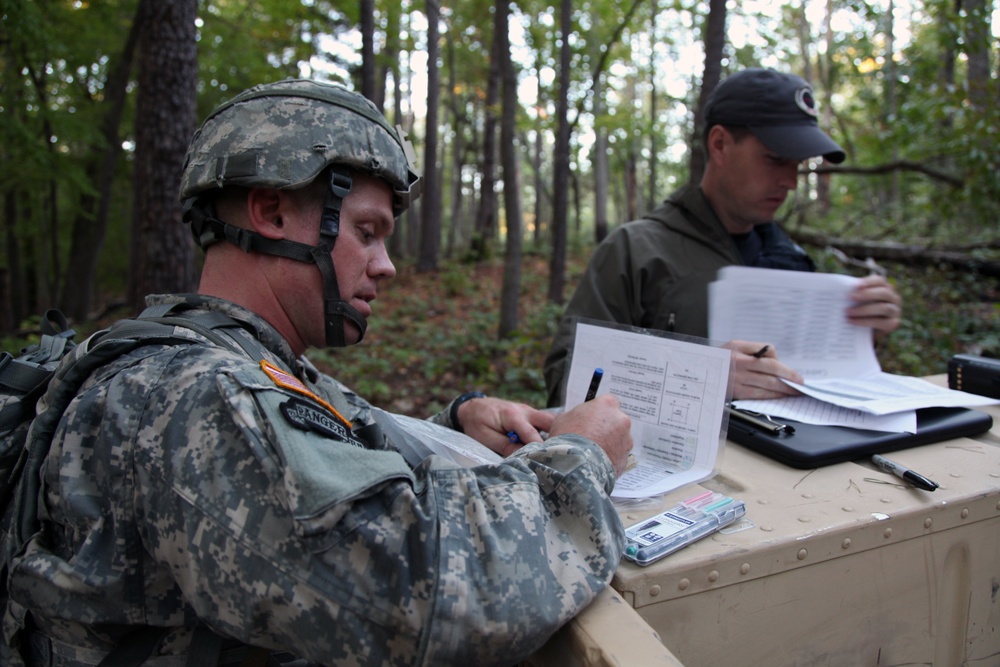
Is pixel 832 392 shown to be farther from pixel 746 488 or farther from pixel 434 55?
pixel 434 55

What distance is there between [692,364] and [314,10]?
42.0ft

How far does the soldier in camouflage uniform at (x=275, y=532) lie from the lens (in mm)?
944

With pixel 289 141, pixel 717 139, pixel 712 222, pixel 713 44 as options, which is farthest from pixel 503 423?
pixel 713 44

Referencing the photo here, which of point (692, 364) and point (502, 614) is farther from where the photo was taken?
point (692, 364)

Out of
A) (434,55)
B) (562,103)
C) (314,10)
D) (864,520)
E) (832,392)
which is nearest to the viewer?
(864,520)

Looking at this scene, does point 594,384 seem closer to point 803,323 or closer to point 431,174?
point 803,323

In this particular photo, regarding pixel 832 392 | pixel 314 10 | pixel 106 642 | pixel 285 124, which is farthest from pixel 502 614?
pixel 314 10

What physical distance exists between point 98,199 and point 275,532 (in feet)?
47.7

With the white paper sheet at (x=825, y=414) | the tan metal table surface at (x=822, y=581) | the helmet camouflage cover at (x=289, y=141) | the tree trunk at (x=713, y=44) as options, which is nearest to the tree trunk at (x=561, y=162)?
the tree trunk at (x=713, y=44)

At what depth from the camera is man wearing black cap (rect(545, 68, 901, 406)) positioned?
→ 258cm

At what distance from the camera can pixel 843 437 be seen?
1614mm

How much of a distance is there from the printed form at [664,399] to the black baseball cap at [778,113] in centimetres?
142

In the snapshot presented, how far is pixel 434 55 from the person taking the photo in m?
13.3

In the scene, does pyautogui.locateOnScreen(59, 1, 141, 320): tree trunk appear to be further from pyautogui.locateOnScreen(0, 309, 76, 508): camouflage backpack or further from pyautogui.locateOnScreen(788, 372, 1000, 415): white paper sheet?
pyautogui.locateOnScreen(788, 372, 1000, 415): white paper sheet
